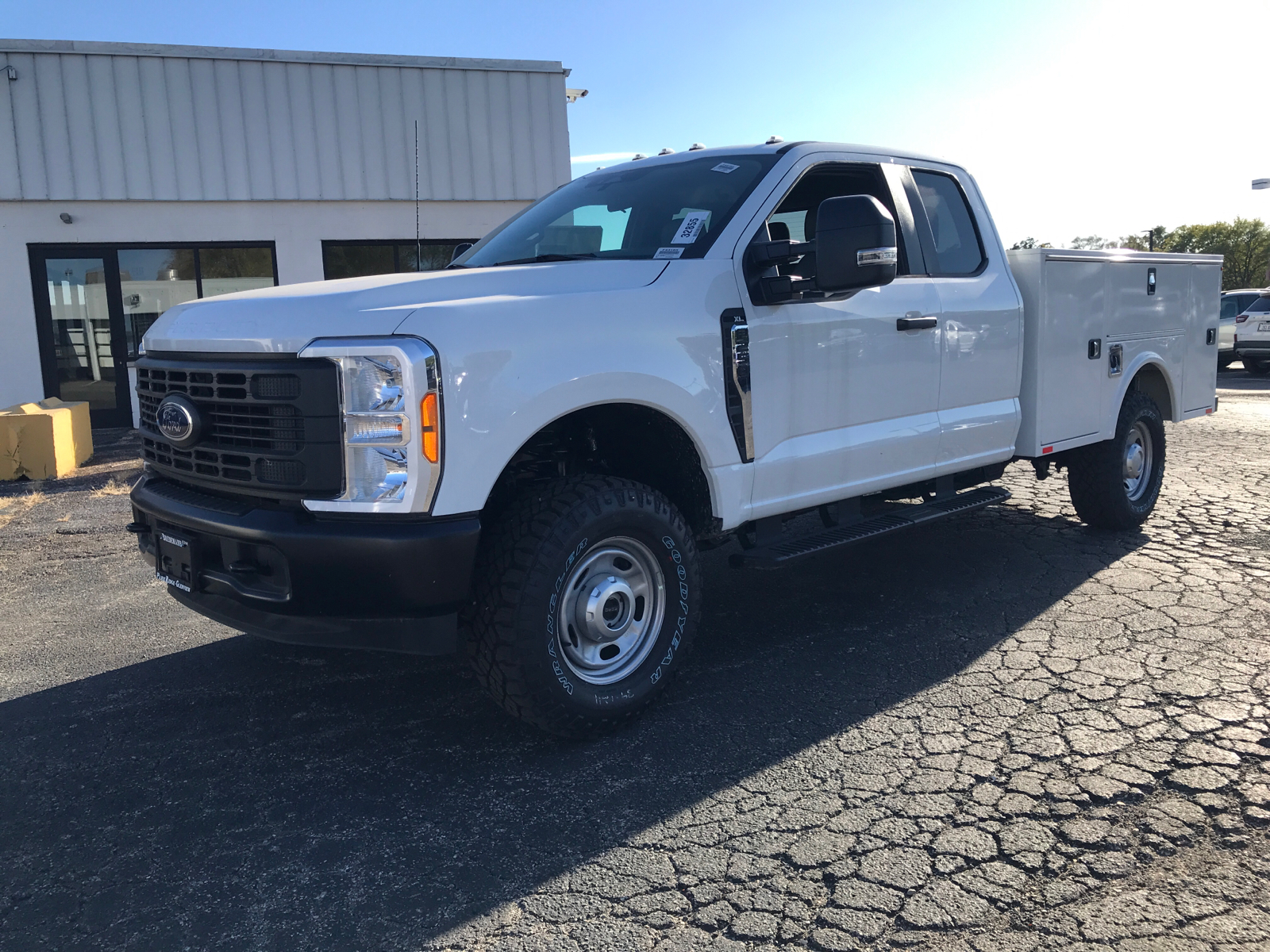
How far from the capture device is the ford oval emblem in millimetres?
3301

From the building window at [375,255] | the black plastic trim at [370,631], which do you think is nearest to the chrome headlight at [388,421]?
the black plastic trim at [370,631]

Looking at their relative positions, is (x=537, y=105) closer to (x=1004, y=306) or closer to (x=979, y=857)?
(x=1004, y=306)

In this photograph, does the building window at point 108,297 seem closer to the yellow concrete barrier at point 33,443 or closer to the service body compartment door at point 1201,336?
the yellow concrete barrier at point 33,443

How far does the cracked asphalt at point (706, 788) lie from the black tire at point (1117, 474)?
103 centimetres

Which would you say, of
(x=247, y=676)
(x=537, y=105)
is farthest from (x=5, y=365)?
(x=247, y=676)

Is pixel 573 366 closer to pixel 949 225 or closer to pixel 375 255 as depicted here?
pixel 949 225

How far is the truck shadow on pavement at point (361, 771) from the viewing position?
257 cm

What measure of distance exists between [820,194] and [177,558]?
10.3ft

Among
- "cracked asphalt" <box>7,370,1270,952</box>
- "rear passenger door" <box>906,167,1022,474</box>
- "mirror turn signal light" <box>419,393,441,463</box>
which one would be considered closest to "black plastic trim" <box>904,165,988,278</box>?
"rear passenger door" <box>906,167,1022,474</box>

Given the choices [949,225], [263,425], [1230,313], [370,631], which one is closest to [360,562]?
[370,631]

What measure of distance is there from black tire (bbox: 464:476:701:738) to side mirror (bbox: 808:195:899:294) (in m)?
1.11

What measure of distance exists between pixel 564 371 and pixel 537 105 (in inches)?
489

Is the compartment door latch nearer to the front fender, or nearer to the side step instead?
the side step

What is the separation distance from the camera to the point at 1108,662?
410 cm
